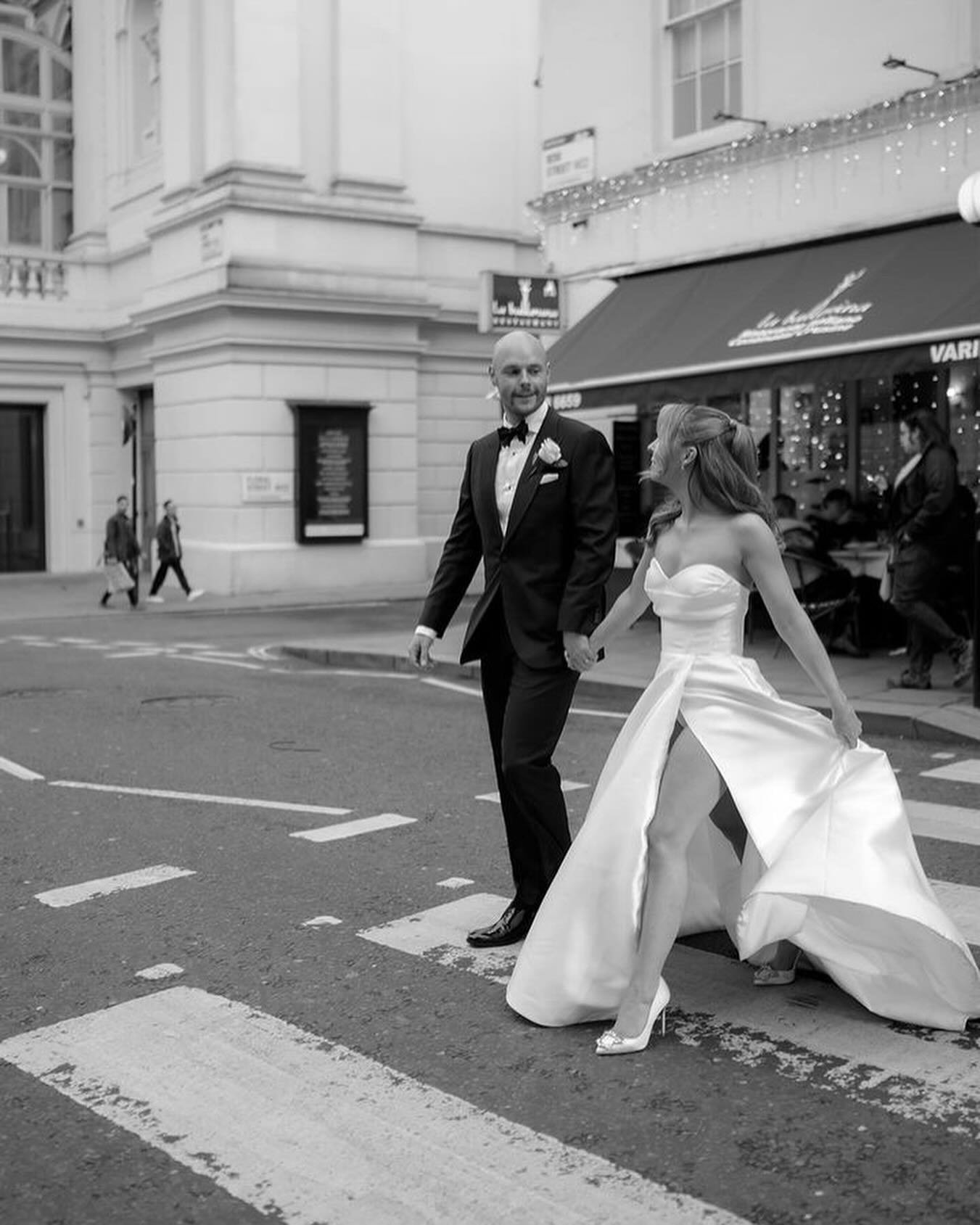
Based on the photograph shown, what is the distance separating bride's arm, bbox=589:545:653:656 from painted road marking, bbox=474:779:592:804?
279cm

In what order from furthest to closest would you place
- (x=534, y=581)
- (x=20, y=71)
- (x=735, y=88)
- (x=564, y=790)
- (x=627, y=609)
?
(x=20, y=71) < (x=735, y=88) < (x=564, y=790) < (x=534, y=581) < (x=627, y=609)

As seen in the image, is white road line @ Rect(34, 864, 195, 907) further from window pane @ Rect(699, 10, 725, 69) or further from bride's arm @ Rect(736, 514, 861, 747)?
window pane @ Rect(699, 10, 725, 69)

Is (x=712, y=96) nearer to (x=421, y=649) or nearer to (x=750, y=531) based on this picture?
(x=421, y=649)

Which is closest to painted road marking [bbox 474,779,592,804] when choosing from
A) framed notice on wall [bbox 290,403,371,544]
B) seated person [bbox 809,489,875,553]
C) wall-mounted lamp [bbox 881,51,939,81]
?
seated person [bbox 809,489,875,553]

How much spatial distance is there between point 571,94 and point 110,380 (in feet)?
50.0

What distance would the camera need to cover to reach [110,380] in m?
29.4

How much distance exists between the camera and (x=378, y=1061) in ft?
13.2

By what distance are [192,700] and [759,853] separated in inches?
302

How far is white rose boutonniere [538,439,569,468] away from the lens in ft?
15.9

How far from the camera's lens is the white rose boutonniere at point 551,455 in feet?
15.9

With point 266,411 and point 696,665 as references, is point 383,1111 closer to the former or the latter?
point 696,665

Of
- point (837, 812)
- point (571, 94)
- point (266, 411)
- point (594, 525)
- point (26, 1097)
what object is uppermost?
point (571, 94)

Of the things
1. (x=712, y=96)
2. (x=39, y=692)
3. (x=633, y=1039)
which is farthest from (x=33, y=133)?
(x=633, y=1039)

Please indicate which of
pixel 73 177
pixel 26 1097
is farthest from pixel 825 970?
pixel 73 177
